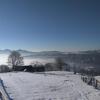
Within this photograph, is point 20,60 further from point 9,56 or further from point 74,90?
point 74,90

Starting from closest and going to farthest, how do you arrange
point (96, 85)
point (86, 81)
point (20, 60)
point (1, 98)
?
1. point (1, 98)
2. point (96, 85)
3. point (86, 81)
4. point (20, 60)

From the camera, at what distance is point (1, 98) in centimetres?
1916

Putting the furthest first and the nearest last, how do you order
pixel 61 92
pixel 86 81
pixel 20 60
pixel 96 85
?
pixel 20 60
pixel 86 81
pixel 96 85
pixel 61 92

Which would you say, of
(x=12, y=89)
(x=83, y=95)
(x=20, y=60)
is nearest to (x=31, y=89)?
(x=12, y=89)

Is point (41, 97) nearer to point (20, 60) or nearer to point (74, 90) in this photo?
point (74, 90)

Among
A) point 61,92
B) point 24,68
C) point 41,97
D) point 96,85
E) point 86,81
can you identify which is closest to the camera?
point 41,97

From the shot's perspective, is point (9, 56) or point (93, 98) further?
point (9, 56)

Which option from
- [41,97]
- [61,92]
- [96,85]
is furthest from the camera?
[96,85]

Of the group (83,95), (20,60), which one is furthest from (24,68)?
(83,95)

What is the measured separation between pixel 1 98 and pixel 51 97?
5785 mm

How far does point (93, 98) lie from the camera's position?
74.0 ft

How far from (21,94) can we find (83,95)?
7.13 metres

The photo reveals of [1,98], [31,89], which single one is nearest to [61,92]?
[31,89]

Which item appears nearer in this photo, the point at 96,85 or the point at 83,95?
the point at 83,95
